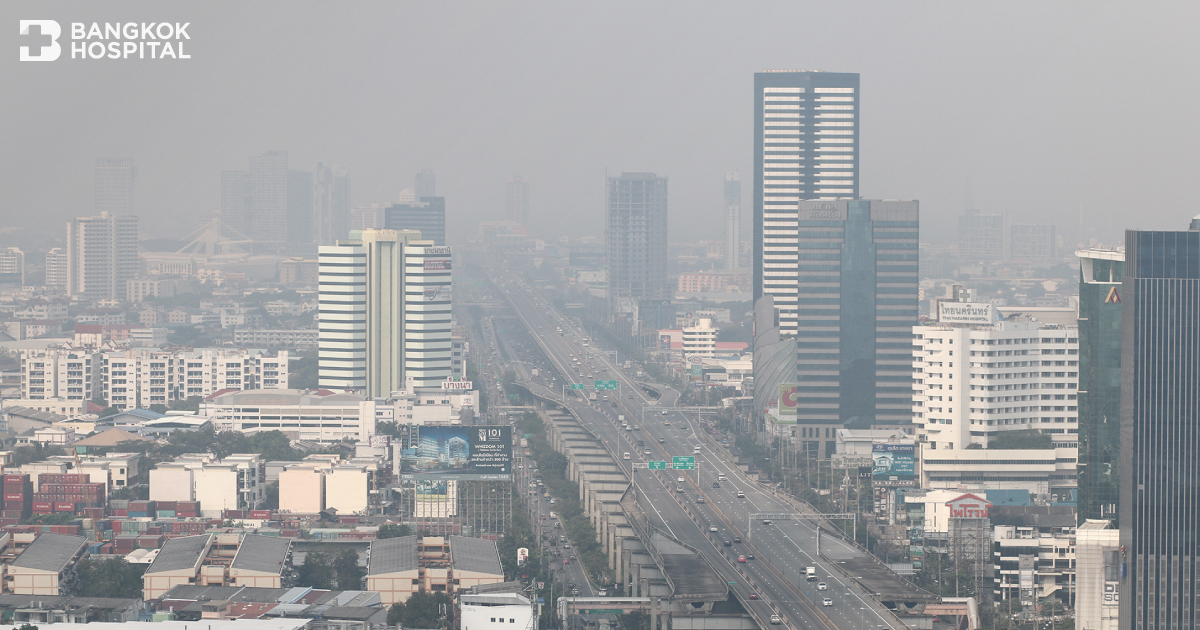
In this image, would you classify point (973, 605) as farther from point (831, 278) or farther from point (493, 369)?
point (493, 369)

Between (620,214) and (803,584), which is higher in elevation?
(620,214)

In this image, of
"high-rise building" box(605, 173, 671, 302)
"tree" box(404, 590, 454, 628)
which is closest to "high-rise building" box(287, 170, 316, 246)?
"high-rise building" box(605, 173, 671, 302)

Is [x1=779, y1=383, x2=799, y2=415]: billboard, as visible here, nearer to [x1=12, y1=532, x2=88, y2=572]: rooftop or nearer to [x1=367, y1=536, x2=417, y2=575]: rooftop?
[x1=367, y1=536, x2=417, y2=575]: rooftop

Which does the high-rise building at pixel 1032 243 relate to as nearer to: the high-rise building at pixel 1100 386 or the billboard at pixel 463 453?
the billboard at pixel 463 453

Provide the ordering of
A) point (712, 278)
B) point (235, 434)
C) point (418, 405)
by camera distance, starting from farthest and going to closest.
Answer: point (712, 278), point (418, 405), point (235, 434)

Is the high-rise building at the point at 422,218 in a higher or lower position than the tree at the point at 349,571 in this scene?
higher

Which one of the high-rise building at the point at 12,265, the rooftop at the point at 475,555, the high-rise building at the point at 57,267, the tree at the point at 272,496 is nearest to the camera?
the rooftop at the point at 475,555

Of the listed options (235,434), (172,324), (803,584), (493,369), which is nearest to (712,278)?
(172,324)

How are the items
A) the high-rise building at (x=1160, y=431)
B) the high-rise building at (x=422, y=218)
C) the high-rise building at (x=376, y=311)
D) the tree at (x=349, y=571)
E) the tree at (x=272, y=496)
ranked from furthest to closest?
the high-rise building at (x=422, y=218)
the high-rise building at (x=376, y=311)
the tree at (x=272, y=496)
the tree at (x=349, y=571)
the high-rise building at (x=1160, y=431)

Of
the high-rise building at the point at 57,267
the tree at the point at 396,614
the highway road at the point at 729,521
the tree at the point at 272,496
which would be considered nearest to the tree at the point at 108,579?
the tree at the point at 396,614
